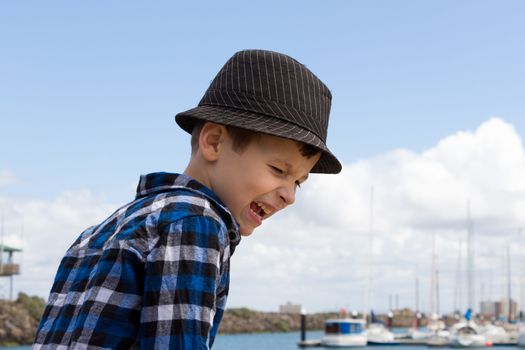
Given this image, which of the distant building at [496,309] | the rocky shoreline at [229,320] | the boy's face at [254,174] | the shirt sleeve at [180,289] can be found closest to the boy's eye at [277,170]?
the boy's face at [254,174]

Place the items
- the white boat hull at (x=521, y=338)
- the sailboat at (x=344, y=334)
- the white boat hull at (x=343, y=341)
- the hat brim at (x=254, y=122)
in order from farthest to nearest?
the white boat hull at (x=521, y=338), the sailboat at (x=344, y=334), the white boat hull at (x=343, y=341), the hat brim at (x=254, y=122)

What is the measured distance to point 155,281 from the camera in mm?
1439

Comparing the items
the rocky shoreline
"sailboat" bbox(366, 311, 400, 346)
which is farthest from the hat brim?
the rocky shoreline

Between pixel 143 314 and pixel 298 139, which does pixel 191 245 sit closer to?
pixel 143 314

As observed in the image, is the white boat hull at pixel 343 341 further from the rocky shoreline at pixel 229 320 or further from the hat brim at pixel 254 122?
the hat brim at pixel 254 122

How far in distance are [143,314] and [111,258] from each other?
14cm

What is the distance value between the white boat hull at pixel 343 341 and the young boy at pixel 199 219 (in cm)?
5232

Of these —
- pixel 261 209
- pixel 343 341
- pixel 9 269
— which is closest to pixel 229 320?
pixel 343 341

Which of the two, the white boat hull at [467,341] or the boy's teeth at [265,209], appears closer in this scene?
the boy's teeth at [265,209]

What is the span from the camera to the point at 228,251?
1.58 m

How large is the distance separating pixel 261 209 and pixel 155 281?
0.46 metres

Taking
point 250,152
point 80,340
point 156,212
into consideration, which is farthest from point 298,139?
point 80,340

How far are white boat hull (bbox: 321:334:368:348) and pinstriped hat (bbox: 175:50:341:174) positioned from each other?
172 feet

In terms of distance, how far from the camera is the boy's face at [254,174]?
1726mm
